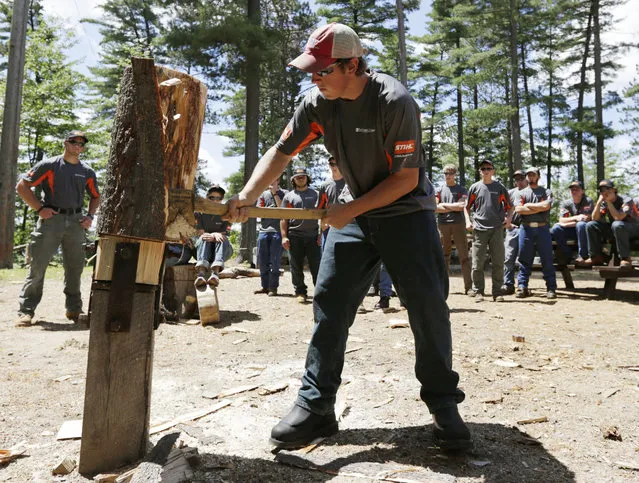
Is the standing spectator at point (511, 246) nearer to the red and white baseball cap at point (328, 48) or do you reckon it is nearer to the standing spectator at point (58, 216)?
the standing spectator at point (58, 216)

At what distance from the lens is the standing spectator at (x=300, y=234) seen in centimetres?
880

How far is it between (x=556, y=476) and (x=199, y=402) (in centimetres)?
225

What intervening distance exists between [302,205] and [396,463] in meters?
6.51

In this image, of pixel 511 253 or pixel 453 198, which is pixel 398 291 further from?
pixel 511 253

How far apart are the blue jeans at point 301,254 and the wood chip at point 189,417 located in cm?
536

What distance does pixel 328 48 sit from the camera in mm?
2494

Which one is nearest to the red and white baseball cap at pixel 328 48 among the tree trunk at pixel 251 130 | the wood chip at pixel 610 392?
the wood chip at pixel 610 392

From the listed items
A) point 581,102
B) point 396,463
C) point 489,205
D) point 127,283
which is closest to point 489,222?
point 489,205

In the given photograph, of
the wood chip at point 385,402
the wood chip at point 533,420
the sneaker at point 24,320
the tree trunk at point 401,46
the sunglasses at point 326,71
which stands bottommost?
the wood chip at point 533,420

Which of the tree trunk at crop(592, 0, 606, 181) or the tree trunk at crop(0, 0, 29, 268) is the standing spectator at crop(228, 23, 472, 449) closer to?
the tree trunk at crop(0, 0, 29, 268)

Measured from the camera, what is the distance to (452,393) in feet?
9.20

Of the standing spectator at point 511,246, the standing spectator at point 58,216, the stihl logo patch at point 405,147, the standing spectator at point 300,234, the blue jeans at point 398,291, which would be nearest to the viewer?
the stihl logo patch at point 405,147

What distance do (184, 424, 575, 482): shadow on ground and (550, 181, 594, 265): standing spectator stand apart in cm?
781

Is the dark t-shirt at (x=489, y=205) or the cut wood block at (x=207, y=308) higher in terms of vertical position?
the dark t-shirt at (x=489, y=205)
